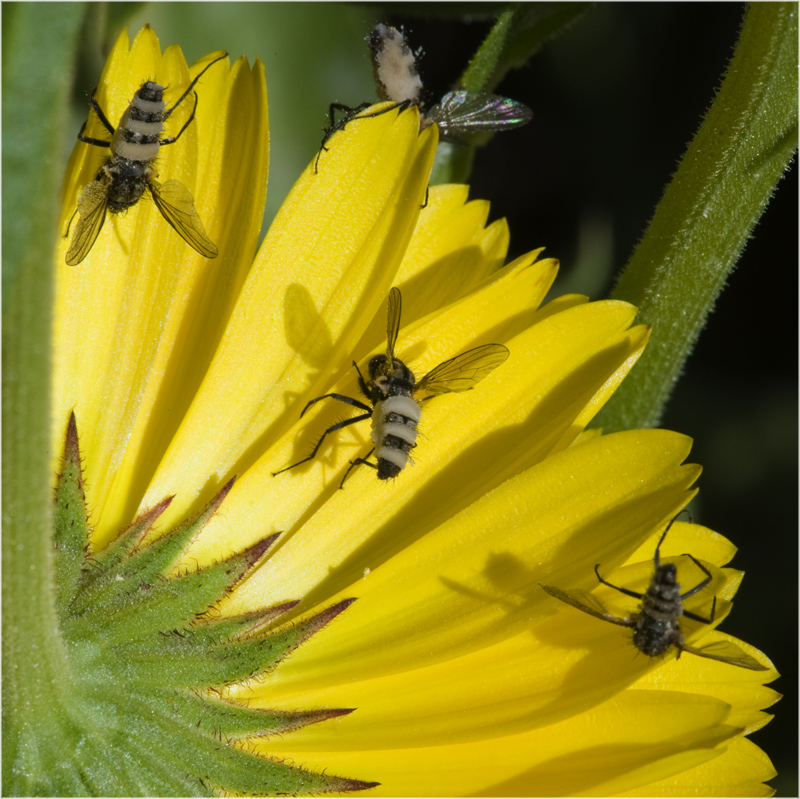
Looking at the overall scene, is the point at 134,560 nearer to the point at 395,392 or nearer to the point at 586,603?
the point at 395,392

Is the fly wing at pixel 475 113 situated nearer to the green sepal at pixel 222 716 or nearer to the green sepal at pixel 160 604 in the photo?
the green sepal at pixel 160 604

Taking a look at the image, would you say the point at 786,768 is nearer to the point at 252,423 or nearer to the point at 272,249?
the point at 252,423

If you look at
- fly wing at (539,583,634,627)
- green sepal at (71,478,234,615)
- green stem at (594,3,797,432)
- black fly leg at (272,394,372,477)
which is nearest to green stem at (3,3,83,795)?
green sepal at (71,478,234,615)

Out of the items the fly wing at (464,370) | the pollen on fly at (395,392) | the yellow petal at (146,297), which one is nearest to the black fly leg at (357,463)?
the pollen on fly at (395,392)

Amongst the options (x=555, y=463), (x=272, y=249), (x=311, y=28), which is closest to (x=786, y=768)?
(x=555, y=463)

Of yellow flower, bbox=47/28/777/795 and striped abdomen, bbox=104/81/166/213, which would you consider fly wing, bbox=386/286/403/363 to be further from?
striped abdomen, bbox=104/81/166/213

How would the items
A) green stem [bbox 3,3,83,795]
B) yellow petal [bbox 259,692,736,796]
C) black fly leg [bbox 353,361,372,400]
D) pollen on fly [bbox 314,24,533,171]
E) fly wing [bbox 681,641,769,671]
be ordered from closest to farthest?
green stem [bbox 3,3,83,795]
yellow petal [bbox 259,692,736,796]
fly wing [bbox 681,641,769,671]
black fly leg [bbox 353,361,372,400]
pollen on fly [bbox 314,24,533,171]
